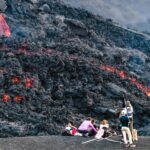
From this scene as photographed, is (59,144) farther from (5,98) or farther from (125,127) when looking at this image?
(5,98)

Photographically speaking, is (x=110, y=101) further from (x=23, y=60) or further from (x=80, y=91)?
(x=23, y=60)

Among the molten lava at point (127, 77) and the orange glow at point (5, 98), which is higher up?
the molten lava at point (127, 77)

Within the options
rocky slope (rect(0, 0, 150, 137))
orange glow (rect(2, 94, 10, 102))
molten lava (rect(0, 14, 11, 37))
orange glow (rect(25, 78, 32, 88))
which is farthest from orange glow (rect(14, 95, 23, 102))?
molten lava (rect(0, 14, 11, 37))

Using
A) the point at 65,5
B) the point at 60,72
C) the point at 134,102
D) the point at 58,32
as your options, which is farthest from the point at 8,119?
the point at 65,5

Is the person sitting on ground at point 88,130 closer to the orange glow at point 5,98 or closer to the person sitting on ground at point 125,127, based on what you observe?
the person sitting on ground at point 125,127

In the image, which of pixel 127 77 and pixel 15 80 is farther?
pixel 127 77

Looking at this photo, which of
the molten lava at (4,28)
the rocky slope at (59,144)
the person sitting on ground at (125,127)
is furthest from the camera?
the molten lava at (4,28)

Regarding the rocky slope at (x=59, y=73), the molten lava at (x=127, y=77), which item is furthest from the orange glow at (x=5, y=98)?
the molten lava at (x=127, y=77)

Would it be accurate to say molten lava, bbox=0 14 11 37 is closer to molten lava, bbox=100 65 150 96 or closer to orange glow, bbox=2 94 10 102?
molten lava, bbox=100 65 150 96

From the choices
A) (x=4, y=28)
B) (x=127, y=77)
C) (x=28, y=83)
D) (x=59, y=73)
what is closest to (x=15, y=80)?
(x=28, y=83)

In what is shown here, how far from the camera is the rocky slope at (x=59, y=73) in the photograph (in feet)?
143

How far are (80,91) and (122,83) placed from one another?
7.91 m

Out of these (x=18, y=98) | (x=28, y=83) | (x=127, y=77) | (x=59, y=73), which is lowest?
(x=18, y=98)

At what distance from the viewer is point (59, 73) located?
172 ft
